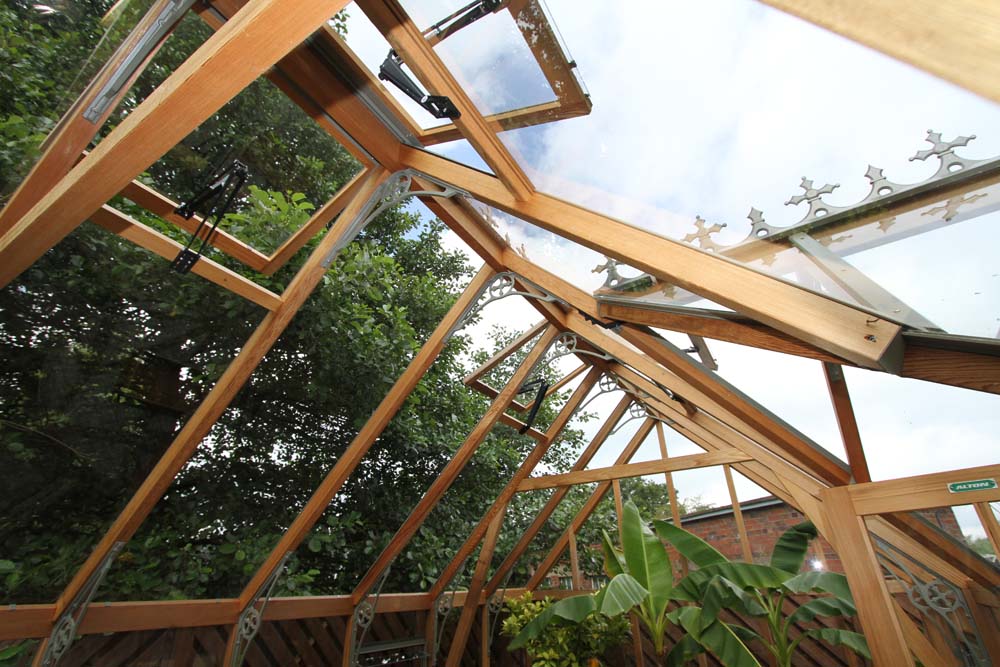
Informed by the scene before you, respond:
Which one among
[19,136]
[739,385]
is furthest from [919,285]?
[19,136]

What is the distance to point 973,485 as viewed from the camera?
167 cm

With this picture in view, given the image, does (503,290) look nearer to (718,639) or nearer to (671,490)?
(718,639)

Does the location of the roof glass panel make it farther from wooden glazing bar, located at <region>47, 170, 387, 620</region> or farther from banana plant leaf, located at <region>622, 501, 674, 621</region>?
banana plant leaf, located at <region>622, 501, 674, 621</region>

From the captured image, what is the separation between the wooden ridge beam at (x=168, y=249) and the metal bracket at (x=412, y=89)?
113 cm

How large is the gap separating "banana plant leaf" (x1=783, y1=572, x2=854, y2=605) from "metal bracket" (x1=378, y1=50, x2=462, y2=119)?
10.8ft

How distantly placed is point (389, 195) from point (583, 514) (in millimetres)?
4300

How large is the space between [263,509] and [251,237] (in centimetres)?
200

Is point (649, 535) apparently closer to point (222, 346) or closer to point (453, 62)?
point (222, 346)

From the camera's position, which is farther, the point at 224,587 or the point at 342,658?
the point at 342,658

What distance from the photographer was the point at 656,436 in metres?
5.46

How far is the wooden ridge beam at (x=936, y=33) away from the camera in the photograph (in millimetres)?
369

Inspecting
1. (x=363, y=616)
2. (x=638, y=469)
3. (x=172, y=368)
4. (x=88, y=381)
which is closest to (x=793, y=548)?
(x=638, y=469)

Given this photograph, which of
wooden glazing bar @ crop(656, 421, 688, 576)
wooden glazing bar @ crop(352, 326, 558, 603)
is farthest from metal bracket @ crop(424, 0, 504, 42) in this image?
wooden glazing bar @ crop(656, 421, 688, 576)

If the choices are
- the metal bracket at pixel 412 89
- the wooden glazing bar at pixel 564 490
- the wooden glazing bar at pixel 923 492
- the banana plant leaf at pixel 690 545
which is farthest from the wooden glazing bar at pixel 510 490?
the metal bracket at pixel 412 89
